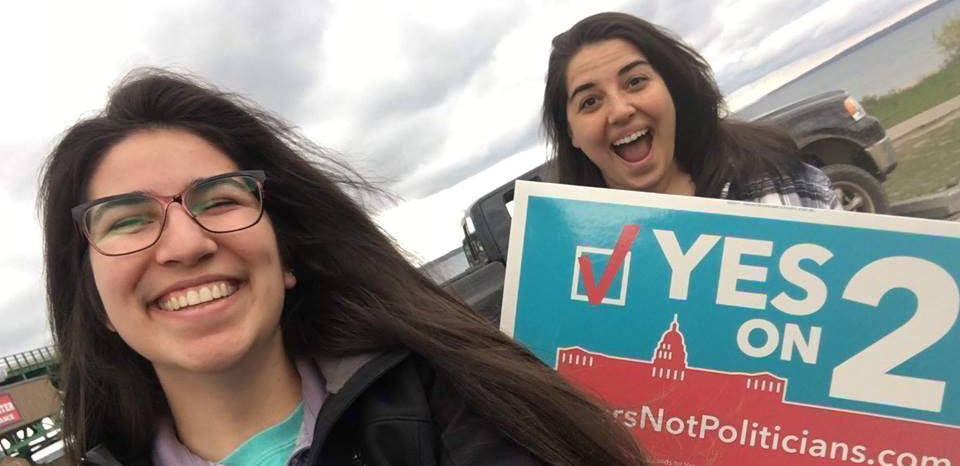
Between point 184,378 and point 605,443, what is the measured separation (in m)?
0.95

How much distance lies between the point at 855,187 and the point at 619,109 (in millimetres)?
1460

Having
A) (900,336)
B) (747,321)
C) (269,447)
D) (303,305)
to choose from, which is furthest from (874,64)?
(269,447)

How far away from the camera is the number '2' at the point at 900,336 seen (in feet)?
3.92

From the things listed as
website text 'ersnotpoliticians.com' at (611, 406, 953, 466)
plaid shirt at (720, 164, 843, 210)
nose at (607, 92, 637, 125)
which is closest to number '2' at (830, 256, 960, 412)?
website text 'ersnotpoliticians.com' at (611, 406, 953, 466)

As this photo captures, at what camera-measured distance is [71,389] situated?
→ 4.98 feet

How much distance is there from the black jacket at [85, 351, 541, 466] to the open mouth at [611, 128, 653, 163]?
0.82m

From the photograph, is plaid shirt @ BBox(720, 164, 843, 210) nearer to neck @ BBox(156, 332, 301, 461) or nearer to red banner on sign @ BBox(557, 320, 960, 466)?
red banner on sign @ BBox(557, 320, 960, 466)

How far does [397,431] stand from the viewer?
3.92 feet

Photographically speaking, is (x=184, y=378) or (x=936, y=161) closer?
(x=184, y=378)

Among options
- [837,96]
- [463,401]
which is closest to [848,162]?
[837,96]

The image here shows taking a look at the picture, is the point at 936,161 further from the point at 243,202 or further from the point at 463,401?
the point at 243,202

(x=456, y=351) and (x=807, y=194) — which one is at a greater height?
(x=807, y=194)

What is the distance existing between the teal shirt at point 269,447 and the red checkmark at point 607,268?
30.0 inches

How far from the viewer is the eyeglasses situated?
3.80 ft
